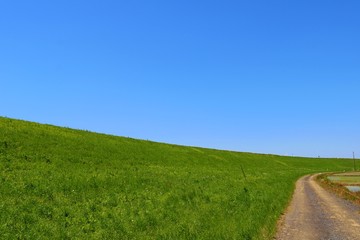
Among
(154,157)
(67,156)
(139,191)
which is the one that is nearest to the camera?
(139,191)

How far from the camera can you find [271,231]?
730 inches

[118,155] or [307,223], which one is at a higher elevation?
[118,155]

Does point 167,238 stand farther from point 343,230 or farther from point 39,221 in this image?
point 343,230

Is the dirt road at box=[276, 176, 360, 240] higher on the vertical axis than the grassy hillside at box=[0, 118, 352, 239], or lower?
lower

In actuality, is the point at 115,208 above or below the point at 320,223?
above

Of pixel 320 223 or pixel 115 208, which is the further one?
pixel 320 223

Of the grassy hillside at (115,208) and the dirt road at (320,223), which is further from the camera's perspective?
the dirt road at (320,223)

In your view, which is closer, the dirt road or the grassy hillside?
the grassy hillside

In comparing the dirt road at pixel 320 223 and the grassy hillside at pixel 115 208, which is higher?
the grassy hillside at pixel 115 208

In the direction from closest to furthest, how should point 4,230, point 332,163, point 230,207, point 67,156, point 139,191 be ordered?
point 4,230 → point 230,207 → point 139,191 → point 67,156 → point 332,163

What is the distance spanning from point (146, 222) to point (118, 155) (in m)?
39.2

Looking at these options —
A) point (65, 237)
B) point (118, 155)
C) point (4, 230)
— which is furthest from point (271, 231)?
point (118, 155)

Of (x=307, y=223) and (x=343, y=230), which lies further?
(x=307, y=223)

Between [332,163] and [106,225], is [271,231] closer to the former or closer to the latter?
[106,225]
